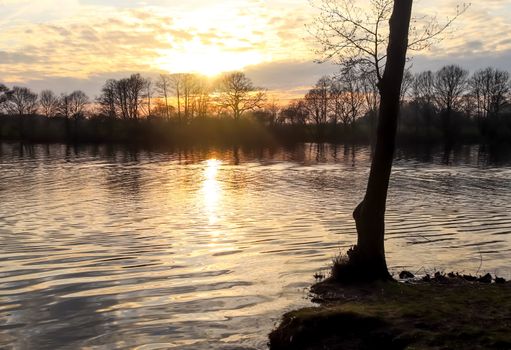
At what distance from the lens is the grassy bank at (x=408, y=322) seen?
6102 millimetres

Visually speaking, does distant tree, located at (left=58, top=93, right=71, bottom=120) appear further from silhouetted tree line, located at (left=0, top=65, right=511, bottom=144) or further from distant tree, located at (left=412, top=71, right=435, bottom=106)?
distant tree, located at (left=412, top=71, right=435, bottom=106)

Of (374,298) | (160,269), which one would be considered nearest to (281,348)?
(374,298)

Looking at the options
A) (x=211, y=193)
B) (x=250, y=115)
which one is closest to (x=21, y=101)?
(x=250, y=115)

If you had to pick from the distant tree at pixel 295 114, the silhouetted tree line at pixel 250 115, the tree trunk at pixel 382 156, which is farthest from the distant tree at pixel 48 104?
the tree trunk at pixel 382 156

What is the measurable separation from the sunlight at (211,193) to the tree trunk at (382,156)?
980 centimetres

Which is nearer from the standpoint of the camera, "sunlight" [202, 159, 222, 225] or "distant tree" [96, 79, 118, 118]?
"sunlight" [202, 159, 222, 225]

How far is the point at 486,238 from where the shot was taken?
16.0 metres

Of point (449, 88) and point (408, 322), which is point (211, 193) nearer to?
point (408, 322)

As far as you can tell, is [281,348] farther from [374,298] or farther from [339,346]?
[374,298]

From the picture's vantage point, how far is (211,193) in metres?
29.4

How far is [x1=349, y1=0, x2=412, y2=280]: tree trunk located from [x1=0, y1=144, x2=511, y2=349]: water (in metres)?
1.53

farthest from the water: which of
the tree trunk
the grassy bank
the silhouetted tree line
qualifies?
the silhouetted tree line

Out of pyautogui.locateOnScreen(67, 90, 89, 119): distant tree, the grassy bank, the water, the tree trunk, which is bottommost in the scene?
the water

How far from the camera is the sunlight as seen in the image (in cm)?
2131
